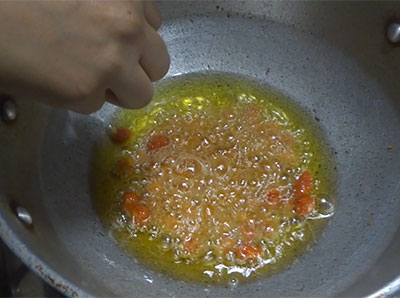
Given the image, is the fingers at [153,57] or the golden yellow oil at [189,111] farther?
the golden yellow oil at [189,111]

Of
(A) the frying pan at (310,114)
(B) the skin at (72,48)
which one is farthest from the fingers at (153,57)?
(A) the frying pan at (310,114)

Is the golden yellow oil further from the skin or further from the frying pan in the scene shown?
the skin

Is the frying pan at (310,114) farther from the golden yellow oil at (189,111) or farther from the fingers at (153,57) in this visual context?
the fingers at (153,57)

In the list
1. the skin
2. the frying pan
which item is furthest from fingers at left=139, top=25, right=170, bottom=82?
the frying pan

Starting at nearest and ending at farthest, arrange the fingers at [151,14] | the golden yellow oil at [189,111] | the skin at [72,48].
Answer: the skin at [72,48] → the fingers at [151,14] → the golden yellow oil at [189,111]

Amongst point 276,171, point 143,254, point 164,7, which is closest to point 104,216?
point 143,254

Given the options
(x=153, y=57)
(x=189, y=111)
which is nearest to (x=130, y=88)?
(x=153, y=57)

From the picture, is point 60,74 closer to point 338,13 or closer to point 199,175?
point 199,175

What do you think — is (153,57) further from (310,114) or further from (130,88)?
(310,114)
